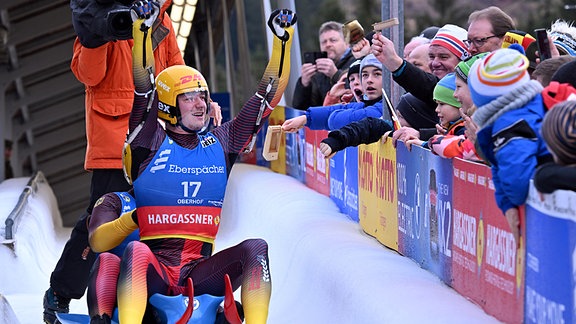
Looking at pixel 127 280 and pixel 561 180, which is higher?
pixel 561 180

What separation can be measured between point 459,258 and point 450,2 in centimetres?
3465

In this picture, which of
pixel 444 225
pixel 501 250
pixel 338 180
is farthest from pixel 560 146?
pixel 338 180

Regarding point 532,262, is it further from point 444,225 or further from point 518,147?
point 444,225

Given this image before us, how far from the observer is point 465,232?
511 cm

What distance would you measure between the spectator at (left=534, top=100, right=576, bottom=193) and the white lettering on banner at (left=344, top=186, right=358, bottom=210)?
444cm

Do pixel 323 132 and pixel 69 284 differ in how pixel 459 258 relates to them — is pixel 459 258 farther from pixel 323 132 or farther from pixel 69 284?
pixel 323 132

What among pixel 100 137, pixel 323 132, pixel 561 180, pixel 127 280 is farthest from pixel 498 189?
pixel 323 132

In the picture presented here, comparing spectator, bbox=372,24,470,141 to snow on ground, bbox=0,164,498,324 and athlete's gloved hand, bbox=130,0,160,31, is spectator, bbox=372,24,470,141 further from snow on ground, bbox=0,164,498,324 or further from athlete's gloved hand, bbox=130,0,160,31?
athlete's gloved hand, bbox=130,0,160,31

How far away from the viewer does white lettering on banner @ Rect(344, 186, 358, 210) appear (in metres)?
8.23

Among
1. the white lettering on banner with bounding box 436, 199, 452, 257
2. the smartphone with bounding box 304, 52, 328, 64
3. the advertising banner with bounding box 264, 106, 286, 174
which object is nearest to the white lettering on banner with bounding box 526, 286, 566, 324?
the white lettering on banner with bounding box 436, 199, 452, 257

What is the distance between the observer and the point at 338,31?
33.4 ft

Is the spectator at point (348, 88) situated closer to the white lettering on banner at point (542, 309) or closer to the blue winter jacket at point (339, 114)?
the blue winter jacket at point (339, 114)

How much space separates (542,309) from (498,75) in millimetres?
819

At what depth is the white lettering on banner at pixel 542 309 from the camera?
379 centimetres
